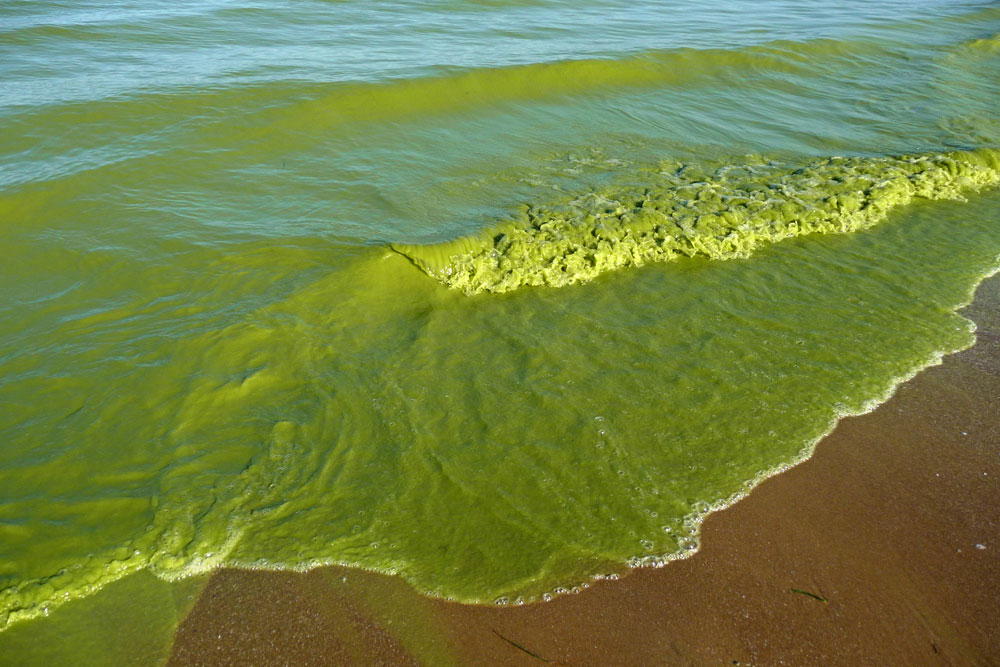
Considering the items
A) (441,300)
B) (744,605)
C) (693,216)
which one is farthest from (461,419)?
(693,216)

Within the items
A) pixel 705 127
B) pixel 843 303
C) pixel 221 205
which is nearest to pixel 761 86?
pixel 705 127

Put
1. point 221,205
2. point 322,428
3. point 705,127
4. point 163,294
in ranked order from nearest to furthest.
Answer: point 322,428, point 163,294, point 221,205, point 705,127

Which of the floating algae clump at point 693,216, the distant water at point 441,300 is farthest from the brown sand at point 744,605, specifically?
the floating algae clump at point 693,216

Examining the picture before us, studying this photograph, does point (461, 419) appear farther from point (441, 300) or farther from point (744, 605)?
point (744, 605)

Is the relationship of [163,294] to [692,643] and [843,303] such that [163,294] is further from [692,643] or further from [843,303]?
[843,303]

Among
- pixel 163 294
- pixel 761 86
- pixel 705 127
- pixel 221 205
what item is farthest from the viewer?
pixel 761 86

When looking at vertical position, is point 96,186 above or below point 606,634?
above
